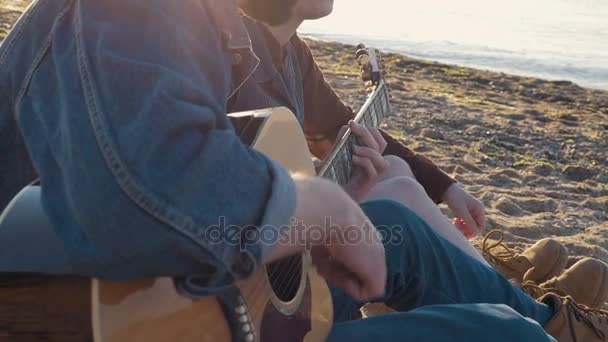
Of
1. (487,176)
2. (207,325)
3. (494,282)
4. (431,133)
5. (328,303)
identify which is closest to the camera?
(207,325)

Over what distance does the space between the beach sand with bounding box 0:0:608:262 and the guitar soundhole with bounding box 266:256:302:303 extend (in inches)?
72.7

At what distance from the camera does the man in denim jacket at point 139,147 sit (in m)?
1.14

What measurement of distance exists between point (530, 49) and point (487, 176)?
8547 mm

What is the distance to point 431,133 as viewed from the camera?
5371 millimetres

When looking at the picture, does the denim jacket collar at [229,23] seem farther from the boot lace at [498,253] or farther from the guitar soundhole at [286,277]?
the boot lace at [498,253]

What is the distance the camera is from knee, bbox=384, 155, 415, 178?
2.47 meters

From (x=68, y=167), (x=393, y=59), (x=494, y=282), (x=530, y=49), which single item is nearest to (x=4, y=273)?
(x=68, y=167)

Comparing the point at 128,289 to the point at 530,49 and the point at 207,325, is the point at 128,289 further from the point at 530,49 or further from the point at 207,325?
the point at 530,49

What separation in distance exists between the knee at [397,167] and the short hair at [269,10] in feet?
1.85

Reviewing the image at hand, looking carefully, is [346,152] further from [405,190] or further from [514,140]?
[514,140]

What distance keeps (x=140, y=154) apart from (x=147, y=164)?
17mm

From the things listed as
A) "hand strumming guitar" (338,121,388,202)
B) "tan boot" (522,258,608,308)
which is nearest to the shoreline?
"tan boot" (522,258,608,308)

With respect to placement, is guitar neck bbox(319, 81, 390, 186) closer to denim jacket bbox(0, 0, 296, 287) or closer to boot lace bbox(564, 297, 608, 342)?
boot lace bbox(564, 297, 608, 342)


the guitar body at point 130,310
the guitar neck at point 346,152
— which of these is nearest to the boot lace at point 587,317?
the guitar neck at point 346,152
